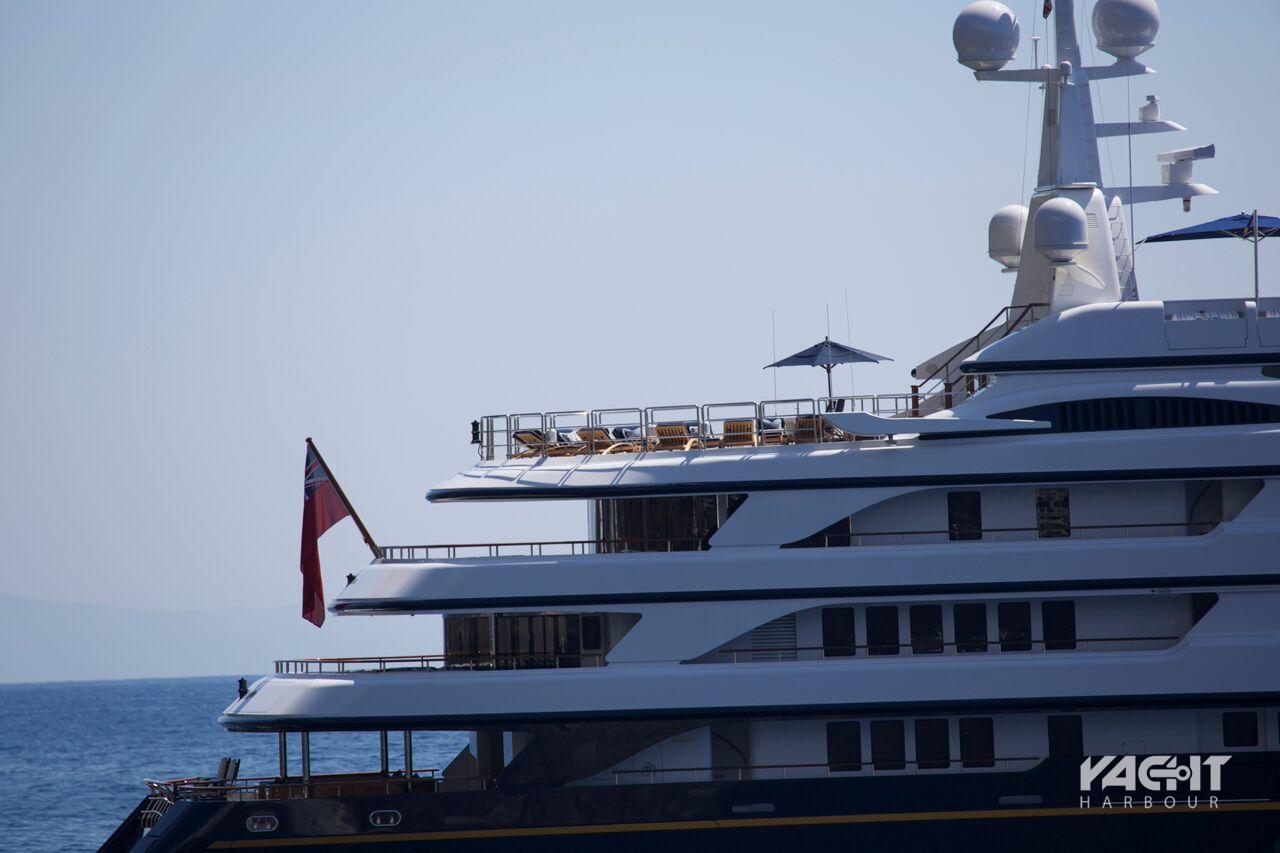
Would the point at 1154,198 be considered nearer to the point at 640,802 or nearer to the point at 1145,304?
the point at 1145,304

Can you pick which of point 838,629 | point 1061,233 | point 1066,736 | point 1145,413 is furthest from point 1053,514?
point 1061,233

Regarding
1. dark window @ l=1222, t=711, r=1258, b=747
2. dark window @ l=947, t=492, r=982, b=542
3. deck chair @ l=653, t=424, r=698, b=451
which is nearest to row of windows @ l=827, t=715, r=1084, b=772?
dark window @ l=1222, t=711, r=1258, b=747

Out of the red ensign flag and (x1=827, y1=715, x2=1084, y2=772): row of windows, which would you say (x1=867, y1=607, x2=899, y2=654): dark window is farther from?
the red ensign flag

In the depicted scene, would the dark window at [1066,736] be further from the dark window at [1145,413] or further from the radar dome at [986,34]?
the radar dome at [986,34]

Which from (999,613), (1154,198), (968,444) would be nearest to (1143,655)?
(999,613)

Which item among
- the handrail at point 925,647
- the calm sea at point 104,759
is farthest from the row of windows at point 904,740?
the calm sea at point 104,759

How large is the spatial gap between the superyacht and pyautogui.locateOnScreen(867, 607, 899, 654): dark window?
0.03 meters

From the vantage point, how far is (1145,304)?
2980cm

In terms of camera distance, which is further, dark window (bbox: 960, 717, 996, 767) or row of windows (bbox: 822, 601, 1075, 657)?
row of windows (bbox: 822, 601, 1075, 657)

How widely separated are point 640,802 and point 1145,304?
36.7 feet

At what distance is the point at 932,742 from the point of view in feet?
94.6

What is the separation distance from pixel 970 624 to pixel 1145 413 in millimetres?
4321

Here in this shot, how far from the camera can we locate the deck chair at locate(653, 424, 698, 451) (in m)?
30.1

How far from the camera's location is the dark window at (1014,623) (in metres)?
29.1
